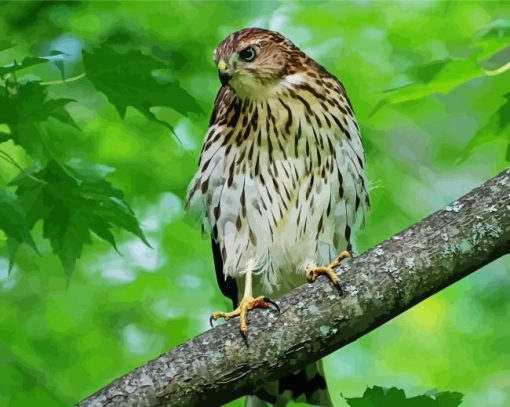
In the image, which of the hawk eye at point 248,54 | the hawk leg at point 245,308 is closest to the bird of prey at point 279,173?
the hawk eye at point 248,54

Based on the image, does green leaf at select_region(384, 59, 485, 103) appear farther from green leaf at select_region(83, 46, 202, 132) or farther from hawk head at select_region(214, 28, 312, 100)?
hawk head at select_region(214, 28, 312, 100)

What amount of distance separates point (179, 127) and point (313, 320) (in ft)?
10.1

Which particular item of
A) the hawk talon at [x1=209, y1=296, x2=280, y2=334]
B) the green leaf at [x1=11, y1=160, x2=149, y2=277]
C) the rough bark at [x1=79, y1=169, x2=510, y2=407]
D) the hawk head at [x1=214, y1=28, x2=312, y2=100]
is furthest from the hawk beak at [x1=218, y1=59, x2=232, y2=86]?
the rough bark at [x1=79, y1=169, x2=510, y2=407]

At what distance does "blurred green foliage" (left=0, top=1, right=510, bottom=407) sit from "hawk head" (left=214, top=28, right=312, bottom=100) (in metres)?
1.44

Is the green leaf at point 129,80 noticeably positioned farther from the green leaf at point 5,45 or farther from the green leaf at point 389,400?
the green leaf at point 389,400

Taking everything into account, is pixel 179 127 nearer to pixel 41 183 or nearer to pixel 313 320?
pixel 41 183

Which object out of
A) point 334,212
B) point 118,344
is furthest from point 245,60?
point 118,344

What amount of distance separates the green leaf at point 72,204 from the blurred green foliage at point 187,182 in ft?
6.01

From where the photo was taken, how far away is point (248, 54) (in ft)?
11.0

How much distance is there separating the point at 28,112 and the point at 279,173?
1.01 metres

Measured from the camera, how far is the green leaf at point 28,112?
2721 millimetres

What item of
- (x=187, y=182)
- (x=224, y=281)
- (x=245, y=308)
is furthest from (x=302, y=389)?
(x=187, y=182)

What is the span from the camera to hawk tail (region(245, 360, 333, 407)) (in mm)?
3408

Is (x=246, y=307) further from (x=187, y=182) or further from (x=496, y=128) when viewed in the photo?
(x=187, y=182)
